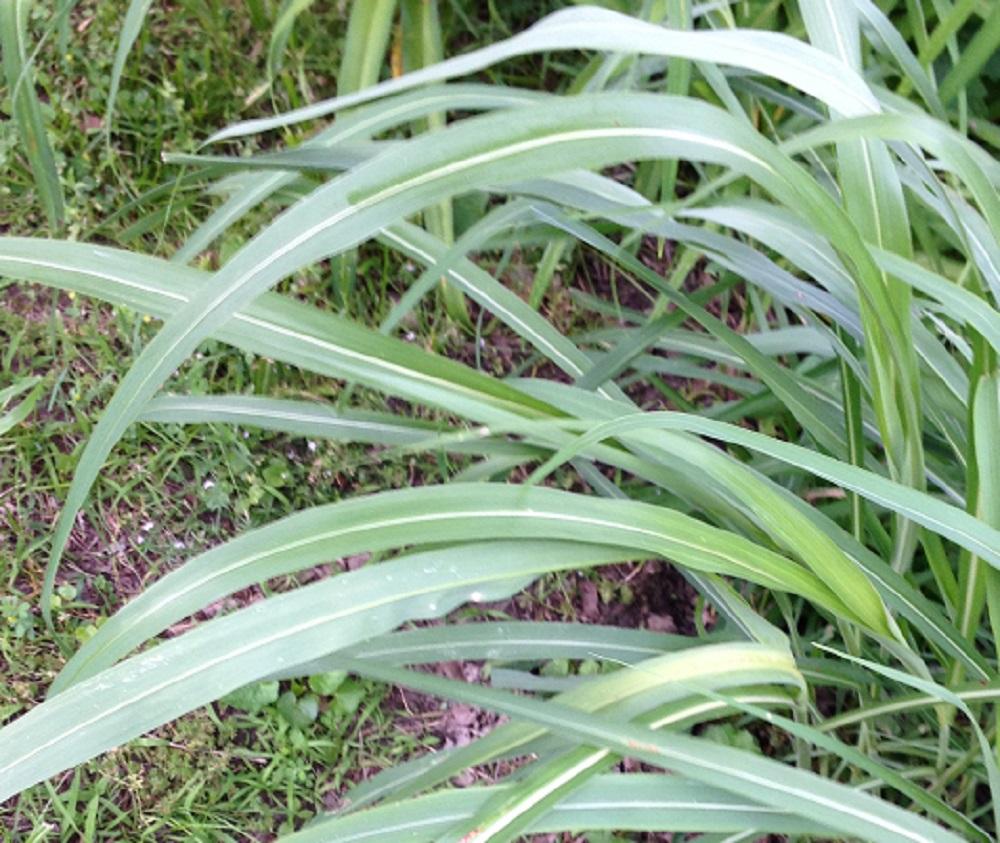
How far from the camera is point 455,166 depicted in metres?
0.59

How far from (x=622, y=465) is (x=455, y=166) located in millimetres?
394

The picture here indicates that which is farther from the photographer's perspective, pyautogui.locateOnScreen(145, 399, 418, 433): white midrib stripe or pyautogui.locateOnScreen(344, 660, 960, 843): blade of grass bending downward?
pyautogui.locateOnScreen(145, 399, 418, 433): white midrib stripe

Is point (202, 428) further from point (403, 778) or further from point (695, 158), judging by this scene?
point (695, 158)

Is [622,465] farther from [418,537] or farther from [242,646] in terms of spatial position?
[242,646]

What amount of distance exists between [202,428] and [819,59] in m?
0.94

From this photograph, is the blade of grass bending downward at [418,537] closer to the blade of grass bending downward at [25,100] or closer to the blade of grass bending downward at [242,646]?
the blade of grass bending downward at [242,646]

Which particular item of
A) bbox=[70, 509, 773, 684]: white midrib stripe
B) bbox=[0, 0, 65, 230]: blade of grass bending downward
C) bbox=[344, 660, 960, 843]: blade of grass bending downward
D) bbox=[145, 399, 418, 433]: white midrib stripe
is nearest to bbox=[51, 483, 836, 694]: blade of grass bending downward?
bbox=[70, 509, 773, 684]: white midrib stripe

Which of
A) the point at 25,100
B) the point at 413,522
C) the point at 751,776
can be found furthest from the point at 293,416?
the point at 751,776

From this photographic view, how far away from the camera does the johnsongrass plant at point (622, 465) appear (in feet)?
2.06

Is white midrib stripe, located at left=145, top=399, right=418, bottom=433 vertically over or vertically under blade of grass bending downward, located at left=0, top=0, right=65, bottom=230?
under

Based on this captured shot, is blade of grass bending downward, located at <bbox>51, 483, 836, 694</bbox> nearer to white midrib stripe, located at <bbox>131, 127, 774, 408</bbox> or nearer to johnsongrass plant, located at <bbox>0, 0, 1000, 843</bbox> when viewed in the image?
johnsongrass plant, located at <bbox>0, 0, 1000, 843</bbox>

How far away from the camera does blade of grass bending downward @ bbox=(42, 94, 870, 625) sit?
587 millimetres

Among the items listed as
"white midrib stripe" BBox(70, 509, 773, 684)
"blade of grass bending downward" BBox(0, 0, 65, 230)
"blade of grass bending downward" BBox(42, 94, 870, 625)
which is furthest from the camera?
"blade of grass bending downward" BBox(0, 0, 65, 230)

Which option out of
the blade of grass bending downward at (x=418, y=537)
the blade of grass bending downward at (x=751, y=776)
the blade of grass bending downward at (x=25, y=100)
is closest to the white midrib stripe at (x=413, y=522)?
the blade of grass bending downward at (x=418, y=537)
